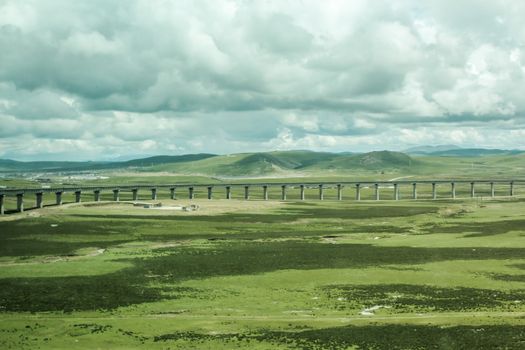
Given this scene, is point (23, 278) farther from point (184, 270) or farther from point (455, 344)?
point (455, 344)

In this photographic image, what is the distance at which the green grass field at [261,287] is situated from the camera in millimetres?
48438

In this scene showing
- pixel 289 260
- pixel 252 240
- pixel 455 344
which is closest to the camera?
pixel 455 344

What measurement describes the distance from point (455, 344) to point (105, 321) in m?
Result: 30.8

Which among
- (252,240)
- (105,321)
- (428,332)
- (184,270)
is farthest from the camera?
(252,240)

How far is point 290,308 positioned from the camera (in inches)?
2343

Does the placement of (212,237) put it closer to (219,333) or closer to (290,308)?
(290,308)

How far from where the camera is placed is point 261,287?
69875 millimetres

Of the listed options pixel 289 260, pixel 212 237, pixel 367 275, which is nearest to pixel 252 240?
pixel 212 237

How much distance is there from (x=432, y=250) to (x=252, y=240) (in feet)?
118

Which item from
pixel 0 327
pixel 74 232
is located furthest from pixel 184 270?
pixel 74 232

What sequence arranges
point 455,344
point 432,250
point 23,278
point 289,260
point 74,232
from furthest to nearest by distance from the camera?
1. point 74,232
2. point 432,250
3. point 289,260
4. point 23,278
5. point 455,344

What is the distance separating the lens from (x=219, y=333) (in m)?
49.8

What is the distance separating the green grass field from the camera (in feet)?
159

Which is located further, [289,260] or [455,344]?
[289,260]
